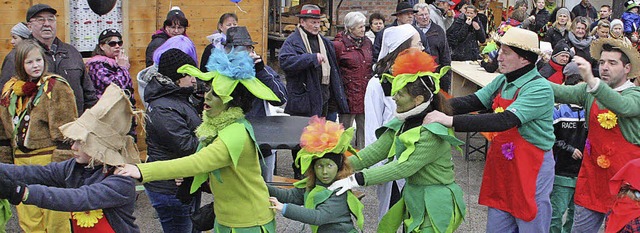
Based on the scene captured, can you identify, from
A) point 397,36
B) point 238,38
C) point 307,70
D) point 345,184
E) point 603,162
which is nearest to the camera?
point 345,184

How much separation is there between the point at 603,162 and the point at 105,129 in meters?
3.42

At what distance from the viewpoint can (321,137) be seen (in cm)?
445

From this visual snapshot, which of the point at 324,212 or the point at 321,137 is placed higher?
the point at 321,137

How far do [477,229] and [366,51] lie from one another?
2.61 meters

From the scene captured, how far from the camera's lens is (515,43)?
500cm

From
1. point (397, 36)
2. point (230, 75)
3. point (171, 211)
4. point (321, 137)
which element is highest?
point (397, 36)

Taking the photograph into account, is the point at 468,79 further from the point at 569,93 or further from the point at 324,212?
the point at 324,212

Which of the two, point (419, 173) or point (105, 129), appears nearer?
point (105, 129)

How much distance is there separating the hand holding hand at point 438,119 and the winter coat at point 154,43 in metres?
4.14

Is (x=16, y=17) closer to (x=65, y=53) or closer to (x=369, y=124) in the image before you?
(x=65, y=53)

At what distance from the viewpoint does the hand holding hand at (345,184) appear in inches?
178

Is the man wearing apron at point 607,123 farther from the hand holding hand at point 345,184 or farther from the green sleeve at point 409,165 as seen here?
the hand holding hand at point 345,184

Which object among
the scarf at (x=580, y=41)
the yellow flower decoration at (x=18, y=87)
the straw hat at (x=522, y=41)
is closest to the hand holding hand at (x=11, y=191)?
the yellow flower decoration at (x=18, y=87)

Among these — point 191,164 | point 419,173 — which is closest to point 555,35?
point 419,173
